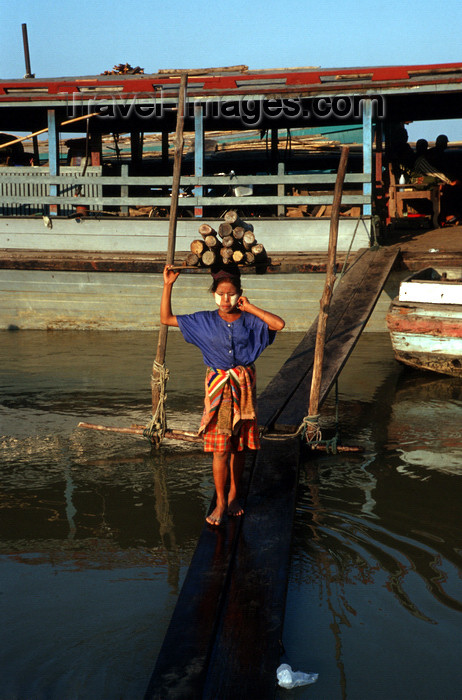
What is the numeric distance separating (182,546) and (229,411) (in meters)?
0.89

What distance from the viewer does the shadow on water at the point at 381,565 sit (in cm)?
301

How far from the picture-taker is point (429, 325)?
27.0ft

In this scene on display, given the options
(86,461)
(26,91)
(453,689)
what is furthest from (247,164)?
(453,689)

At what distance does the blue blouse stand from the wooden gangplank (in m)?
0.93

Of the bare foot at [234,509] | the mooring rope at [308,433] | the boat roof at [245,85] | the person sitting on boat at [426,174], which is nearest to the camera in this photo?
the bare foot at [234,509]

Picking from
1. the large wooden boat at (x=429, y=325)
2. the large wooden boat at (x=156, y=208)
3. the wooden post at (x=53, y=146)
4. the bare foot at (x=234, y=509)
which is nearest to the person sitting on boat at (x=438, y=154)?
the large wooden boat at (x=156, y=208)

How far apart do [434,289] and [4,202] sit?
7.05 meters

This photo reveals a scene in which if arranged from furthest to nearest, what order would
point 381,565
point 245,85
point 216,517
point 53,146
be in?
point 53,146, point 245,85, point 216,517, point 381,565

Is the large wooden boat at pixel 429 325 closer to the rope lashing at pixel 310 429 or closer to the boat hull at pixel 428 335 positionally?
the boat hull at pixel 428 335

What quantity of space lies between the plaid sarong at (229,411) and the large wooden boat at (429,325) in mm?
4585

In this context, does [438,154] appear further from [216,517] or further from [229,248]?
[216,517]

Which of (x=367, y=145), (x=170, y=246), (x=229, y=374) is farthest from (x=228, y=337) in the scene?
(x=367, y=145)

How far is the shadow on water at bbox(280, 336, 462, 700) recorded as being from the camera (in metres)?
3.01

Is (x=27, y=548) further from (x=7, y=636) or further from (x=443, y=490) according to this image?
(x=443, y=490)
